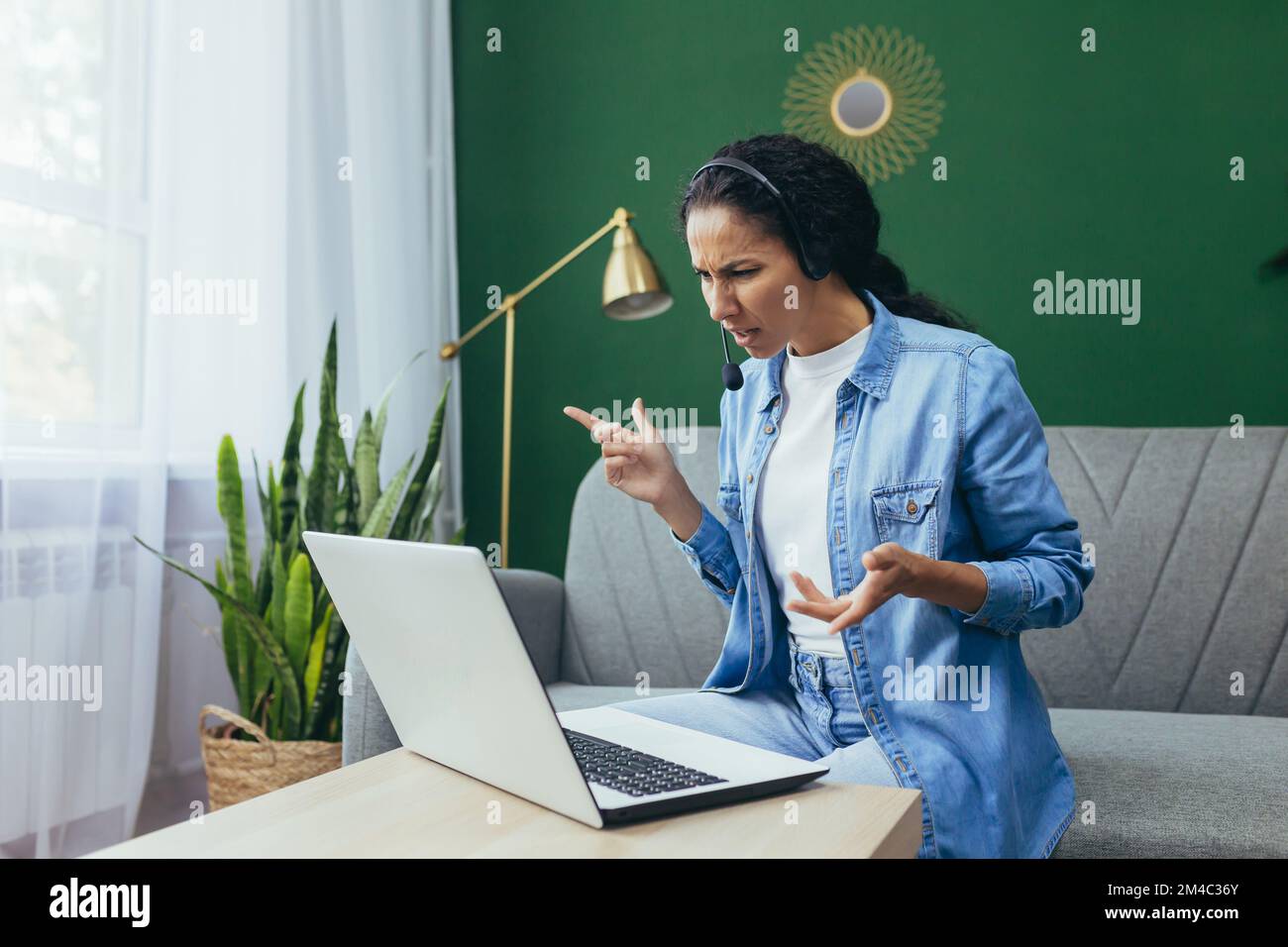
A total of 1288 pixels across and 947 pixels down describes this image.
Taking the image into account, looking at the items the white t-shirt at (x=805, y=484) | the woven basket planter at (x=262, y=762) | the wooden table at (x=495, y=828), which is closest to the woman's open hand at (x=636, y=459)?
the white t-shirt at (x=805, y=484)

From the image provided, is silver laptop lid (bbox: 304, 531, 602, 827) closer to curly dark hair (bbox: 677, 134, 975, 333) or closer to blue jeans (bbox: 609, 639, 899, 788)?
blue jeans (bbox: 609, 639, 899, 788)

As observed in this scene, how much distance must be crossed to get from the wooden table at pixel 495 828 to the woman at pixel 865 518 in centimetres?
28

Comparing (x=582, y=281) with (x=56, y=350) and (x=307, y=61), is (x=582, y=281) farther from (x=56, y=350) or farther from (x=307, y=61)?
(x=56, y=350)

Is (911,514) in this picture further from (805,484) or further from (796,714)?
(796,714)

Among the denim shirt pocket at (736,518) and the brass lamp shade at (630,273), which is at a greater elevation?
the brass lamp shade at (630,273)

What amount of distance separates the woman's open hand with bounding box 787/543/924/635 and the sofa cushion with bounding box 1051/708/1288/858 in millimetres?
582

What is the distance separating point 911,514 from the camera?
1223 mm

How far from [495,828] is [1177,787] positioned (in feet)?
3.58

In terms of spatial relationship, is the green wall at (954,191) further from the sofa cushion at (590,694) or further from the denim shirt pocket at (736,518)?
the denim shirt pocket at (736,518)

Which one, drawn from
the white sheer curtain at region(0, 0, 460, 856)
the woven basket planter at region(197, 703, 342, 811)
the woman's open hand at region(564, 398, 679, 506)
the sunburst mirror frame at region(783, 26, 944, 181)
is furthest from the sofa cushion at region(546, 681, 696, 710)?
the sunburst mirror frame at region(783, 26, 944, 181)

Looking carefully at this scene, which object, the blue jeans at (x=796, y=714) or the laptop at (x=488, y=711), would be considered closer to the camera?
the laptop at (x=488, y=711)

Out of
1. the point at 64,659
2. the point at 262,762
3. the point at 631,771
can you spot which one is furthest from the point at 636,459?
the point at 64,659

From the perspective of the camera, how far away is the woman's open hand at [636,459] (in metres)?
1.26
